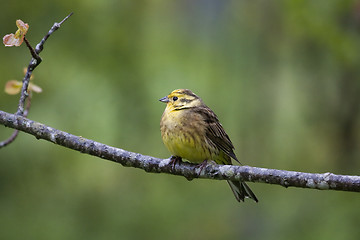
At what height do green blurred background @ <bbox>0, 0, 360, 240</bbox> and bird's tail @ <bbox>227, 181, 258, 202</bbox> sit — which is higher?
green blurred background @ <bbox>0, 0, 360, 240</bbox>

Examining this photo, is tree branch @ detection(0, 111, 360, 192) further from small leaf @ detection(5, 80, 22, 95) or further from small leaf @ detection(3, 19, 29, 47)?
small leaf @ detection(3, 19, 29, 47)

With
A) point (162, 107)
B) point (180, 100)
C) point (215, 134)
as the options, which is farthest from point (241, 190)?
point (162, 107)

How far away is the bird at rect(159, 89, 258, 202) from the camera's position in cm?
439

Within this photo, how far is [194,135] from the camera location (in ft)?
14.6

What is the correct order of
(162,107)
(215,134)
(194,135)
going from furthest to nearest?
1. (162,107)
2. (215,134)
3. (194,135)

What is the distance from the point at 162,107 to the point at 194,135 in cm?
356

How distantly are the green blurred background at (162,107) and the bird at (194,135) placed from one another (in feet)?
5.33

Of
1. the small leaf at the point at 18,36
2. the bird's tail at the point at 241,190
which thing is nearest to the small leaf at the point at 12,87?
the small leaf at the point at 18,36

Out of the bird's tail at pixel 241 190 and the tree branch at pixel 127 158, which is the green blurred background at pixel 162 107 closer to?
the bird's tail at pixel 241 190

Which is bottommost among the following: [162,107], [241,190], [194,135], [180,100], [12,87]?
[241,190]

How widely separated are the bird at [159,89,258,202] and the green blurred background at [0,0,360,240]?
5.33 feet

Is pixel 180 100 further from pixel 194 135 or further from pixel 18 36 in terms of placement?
pixel 18 36

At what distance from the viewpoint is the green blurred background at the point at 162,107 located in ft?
21.2

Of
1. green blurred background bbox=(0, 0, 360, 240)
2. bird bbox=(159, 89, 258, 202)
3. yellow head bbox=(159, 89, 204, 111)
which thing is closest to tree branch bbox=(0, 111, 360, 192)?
bird bbox=(159, 89, 258, 202)
